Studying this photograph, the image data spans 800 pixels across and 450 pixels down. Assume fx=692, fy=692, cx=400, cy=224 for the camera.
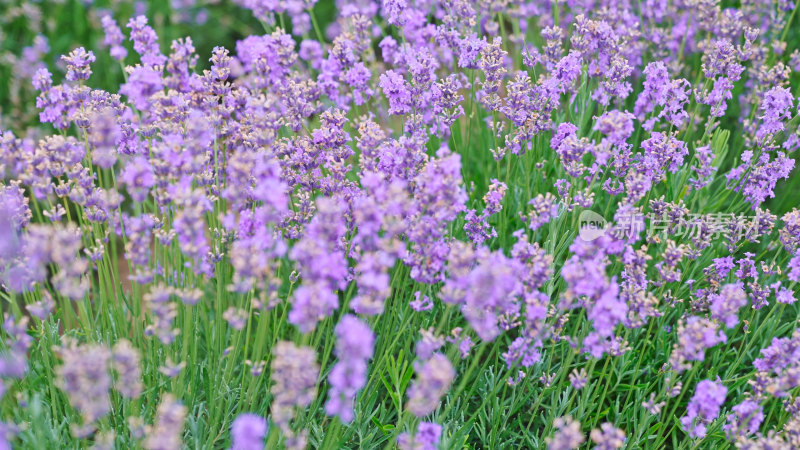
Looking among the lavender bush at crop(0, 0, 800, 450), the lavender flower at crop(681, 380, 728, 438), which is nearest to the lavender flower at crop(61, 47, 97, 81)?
the lavender bush at crop(0, 0, 800, 450)

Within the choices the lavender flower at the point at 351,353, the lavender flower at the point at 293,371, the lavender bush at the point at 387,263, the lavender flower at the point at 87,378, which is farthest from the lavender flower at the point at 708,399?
the lavender flower at the point at 87,378

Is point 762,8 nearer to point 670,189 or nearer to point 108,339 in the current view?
point 670,189

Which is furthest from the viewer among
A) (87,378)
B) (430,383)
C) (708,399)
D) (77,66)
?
(77,66)

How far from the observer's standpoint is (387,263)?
1.79 metres

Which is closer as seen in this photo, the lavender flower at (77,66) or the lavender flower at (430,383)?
the lavender flower at (430,383)

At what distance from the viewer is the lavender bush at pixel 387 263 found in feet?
6.29

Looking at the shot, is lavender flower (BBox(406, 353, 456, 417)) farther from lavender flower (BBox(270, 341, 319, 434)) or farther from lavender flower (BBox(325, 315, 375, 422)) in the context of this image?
lavender flower (BBox(270, 341, 319, 434))

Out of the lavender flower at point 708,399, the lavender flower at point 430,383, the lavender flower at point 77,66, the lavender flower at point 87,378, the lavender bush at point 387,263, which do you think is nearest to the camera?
the lavender flower at point 87,378

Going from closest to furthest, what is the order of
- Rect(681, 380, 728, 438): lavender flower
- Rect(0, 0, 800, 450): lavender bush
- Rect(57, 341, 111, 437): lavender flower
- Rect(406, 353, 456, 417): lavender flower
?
1. Rect(57, 341, 111, 437): lavender flower
2. Rect(406, 353, 456, 417): lavender flower
3. Rect(0, 0, 800, 450): lavender bush
4. Rect(681, 380, 728, 438): lavender flower

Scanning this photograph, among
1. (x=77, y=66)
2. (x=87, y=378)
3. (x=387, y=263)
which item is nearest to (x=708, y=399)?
(x=387, y=263)

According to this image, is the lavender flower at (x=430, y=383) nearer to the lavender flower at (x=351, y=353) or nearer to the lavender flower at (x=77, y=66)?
the lavender flower at (x=351, y=353)

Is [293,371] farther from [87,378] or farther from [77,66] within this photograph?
[77,66]

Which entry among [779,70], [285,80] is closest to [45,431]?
[285,80]

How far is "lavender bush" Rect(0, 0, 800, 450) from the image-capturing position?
1918 mm
